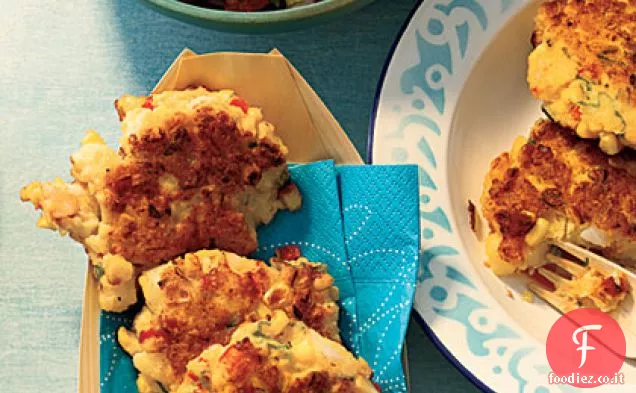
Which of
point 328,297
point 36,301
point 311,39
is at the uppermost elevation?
point 311,39

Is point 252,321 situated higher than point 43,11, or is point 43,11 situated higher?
point 43,11

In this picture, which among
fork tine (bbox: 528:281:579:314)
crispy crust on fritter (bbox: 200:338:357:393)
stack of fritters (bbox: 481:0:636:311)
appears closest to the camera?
crispy crust on fritter (bbox: 200:338:357:393)

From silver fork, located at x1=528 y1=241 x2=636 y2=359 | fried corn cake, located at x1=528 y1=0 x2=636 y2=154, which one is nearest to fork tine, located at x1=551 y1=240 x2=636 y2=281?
silver fork, located at x1=528 y1=241 x2=636 y2=359

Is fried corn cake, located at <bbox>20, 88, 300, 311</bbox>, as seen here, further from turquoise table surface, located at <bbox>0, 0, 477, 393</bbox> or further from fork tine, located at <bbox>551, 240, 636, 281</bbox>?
fork tine, located at <bbox>551, 240, 636, 281</bbox>

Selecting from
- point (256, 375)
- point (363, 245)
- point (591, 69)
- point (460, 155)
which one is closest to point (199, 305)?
point (256, 375)

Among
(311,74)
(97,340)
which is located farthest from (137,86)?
(97,340)

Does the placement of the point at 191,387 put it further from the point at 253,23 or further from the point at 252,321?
the point at 253,23

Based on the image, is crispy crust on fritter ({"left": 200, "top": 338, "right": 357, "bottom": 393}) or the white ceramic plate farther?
the white ceramic plate
